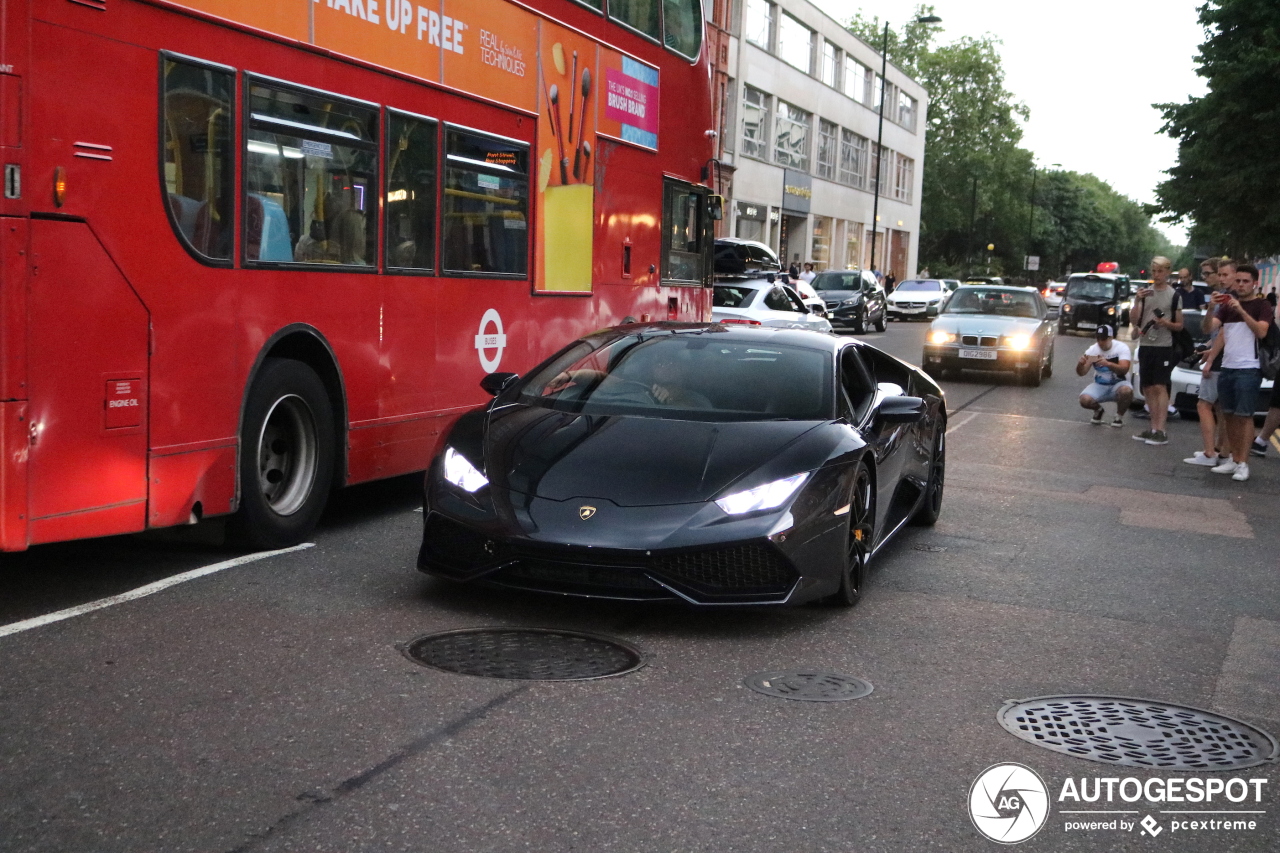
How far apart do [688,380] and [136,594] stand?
9.00ft

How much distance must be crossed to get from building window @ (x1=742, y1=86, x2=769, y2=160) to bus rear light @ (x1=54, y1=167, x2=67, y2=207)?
49.8 meters

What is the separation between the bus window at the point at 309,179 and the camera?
23.6 feet

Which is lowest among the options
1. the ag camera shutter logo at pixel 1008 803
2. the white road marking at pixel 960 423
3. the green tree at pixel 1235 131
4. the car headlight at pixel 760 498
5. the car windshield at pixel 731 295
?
the white road marking at pixel 960 423

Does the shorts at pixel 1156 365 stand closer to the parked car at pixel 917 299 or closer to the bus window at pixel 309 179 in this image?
the bus window at pixel 309 179

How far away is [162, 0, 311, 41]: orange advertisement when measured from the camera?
22.2 feet

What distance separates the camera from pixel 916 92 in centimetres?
8950

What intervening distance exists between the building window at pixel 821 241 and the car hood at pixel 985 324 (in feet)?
138

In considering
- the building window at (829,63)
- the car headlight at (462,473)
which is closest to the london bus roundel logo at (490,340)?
the car headlight at (462,473)

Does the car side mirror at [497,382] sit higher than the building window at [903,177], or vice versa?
the building window at [903,177]

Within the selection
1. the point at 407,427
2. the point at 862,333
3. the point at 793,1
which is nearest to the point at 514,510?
the point at 407,427

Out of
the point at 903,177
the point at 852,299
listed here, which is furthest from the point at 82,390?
the point at 903,177

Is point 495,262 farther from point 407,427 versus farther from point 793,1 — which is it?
point 793,1

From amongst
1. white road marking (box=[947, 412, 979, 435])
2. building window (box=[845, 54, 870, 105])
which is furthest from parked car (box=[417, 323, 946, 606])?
building window (box=[845, 54, 870, 105])

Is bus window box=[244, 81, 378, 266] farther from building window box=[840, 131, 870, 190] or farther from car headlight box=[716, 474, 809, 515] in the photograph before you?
building window box=[840, 131, 870, 190]
